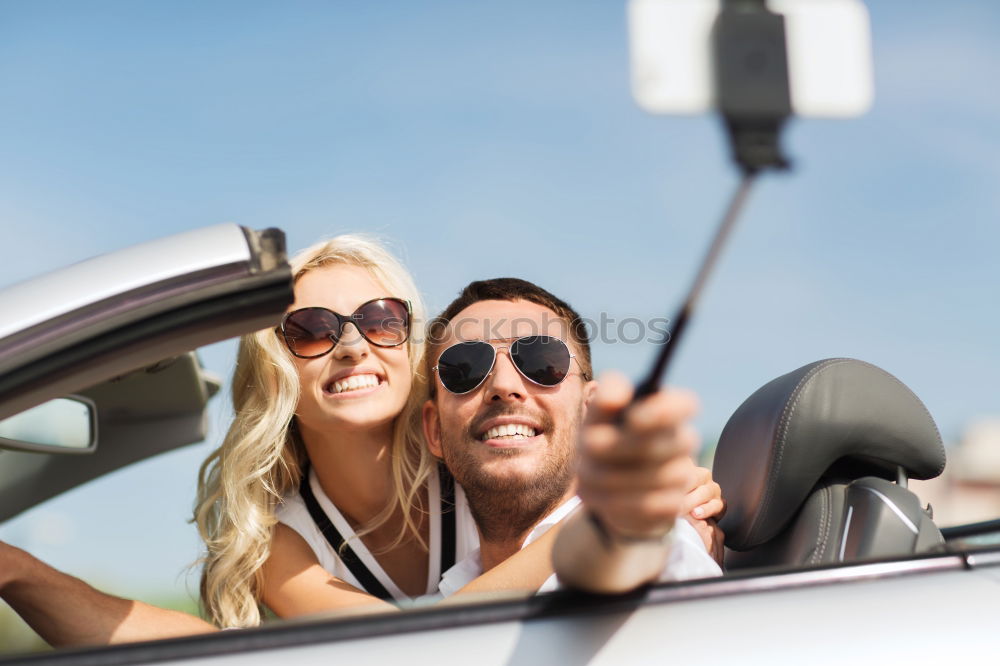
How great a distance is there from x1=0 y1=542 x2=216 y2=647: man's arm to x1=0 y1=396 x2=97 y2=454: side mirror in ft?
2.00

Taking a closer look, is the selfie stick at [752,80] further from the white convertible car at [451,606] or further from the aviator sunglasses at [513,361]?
the aviator sunglasses at [513,361]

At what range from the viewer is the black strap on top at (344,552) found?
8.98ft

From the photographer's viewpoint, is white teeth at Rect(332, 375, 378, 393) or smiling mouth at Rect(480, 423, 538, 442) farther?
white teeth at Rect(332, 375, 378, 393)

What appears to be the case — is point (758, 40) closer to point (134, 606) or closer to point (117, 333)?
point (117, 333)

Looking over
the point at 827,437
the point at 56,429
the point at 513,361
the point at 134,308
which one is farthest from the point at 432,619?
the point at 56,429

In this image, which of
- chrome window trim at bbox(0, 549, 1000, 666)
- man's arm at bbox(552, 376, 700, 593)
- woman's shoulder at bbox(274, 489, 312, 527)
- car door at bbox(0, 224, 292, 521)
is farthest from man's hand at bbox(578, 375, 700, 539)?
woman's shoulder at bbox(274, 489, 312, 527)

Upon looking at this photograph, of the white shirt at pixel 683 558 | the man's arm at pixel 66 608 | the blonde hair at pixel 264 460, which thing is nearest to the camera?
the white shirt at pixel 683 558

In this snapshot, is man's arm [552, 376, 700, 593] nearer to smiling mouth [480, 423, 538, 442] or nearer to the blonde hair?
smiling mouth [480, 423, 538, 442]

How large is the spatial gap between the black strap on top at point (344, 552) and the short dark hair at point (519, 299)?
51cm

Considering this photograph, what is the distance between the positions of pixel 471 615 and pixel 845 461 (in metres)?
1.14

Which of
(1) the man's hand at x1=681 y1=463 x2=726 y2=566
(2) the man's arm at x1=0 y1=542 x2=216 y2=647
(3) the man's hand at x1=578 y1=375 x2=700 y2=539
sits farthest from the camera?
(1) the man's hand at x1=681 y1=463 x2=726 y2=566

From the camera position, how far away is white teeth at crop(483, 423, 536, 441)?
2.59 m

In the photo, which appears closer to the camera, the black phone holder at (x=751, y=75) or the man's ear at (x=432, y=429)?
the black phone holder at (x=751, y=75)

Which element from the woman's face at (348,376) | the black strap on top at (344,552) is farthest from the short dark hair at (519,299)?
the black strap on top at (344,552)
